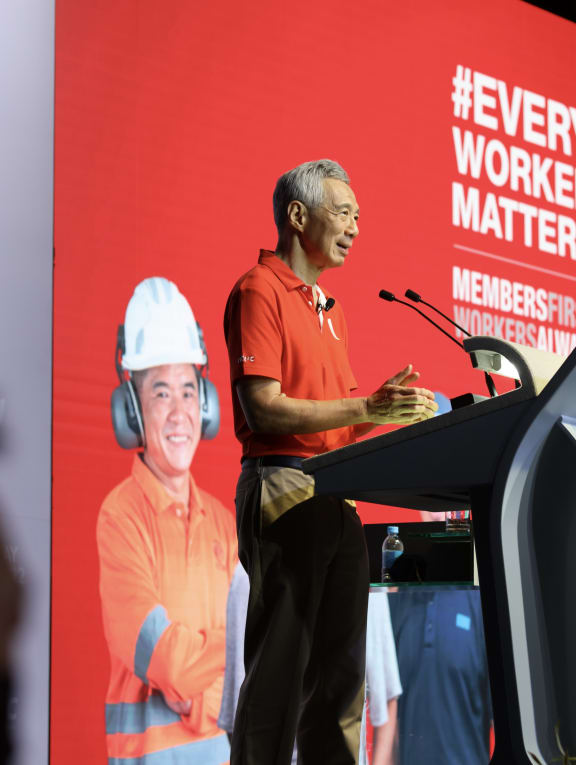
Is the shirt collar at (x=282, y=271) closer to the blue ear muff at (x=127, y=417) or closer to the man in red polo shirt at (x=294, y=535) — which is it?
the man in red polo shirt at (x=294, y=535)

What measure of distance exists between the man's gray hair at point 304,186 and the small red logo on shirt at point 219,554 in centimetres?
146

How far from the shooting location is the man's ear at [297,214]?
5.99ft

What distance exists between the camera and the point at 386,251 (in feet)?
12.2

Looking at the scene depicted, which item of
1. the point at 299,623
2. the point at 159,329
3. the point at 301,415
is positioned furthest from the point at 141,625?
the point at 301,415

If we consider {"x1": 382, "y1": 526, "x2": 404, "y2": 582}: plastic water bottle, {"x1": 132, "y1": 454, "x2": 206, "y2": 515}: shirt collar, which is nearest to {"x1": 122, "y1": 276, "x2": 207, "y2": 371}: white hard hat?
{"x1": 132, "y1": 454, "x2": 206, "y2": 515}: shirt collar

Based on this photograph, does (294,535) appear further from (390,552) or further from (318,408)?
(390,552)

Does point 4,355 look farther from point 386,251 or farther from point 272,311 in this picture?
point 386,251

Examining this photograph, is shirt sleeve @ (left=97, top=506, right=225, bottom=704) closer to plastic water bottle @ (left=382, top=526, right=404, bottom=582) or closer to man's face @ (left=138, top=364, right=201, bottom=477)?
man's face @ (left=138, top=364, right=201, bottom=477)

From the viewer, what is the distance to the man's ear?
183 cm

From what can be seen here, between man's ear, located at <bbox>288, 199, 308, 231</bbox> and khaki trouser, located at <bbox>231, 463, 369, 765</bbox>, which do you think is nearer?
khaki trouser, located at <bbox>231, 463, 369, 765</bbox>

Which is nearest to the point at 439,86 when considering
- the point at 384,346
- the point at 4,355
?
the point at 384,346

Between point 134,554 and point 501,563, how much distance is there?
1.89 metres

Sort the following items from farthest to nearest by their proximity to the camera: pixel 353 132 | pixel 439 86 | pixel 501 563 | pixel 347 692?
pixel 439 86, pixel 353 132, pixel 347 692, pixel 501 563

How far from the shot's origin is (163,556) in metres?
2.95
